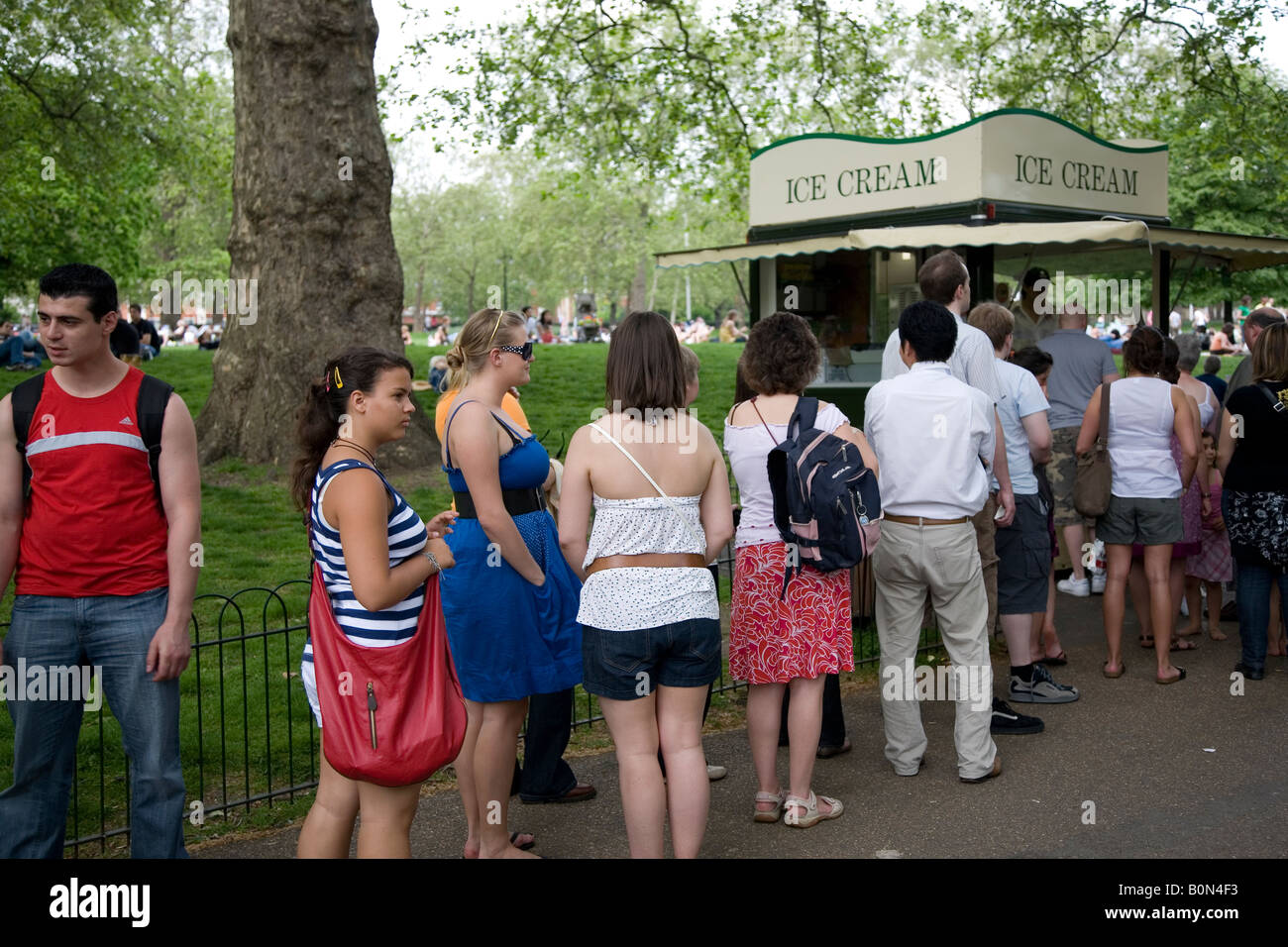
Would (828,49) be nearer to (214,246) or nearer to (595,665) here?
(595,665)

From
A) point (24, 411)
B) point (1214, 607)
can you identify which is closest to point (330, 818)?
point (24, 411)

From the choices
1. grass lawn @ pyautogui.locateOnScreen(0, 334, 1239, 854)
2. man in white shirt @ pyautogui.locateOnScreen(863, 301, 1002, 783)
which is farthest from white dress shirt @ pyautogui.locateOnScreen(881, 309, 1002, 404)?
grass lawn @ pyautogui.locateOnScreen(0, 334, 1239, 854)

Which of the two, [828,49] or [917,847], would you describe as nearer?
[917,847]

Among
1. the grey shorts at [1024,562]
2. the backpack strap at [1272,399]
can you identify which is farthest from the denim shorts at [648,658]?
the backpack strap at [1272,399]

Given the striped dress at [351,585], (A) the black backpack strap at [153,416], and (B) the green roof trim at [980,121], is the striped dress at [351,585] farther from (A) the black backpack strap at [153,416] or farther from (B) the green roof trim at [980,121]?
(B) the green roof trim at [980,121]

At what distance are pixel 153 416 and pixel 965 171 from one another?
743 centimetres

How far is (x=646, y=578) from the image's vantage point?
4066 millimetres

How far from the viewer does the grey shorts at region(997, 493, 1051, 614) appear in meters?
6.38

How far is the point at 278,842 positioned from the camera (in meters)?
4.91

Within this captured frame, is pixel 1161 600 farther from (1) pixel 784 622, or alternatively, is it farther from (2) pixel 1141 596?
(1) pixel 784 622

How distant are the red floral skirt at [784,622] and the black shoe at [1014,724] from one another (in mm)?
1484

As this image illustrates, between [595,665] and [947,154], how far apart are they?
22.9ft
